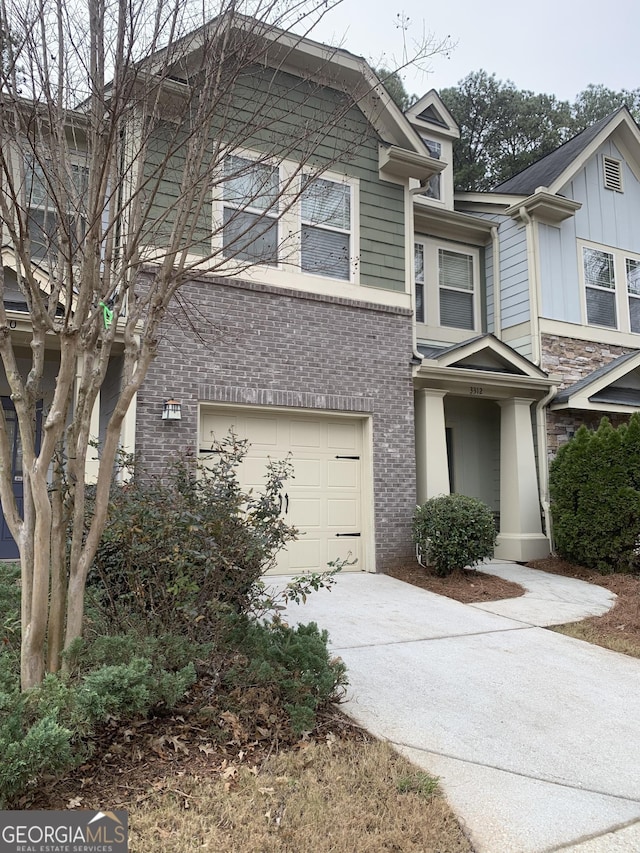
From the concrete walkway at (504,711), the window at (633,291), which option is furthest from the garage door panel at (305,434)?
the window at (633,291)

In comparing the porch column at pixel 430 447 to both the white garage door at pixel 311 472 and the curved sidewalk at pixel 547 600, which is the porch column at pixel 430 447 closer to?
the white garage door at pixel 311 472

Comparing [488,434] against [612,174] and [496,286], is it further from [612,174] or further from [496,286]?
[612,174]

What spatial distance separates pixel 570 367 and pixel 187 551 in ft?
29.3

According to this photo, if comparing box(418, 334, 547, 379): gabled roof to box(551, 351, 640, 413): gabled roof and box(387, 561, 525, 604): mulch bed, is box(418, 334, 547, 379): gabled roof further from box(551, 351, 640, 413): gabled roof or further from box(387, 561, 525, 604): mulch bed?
box(387, 561, 525, 604): mulch bed

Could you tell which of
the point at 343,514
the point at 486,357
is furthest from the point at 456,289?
the point at 343,514

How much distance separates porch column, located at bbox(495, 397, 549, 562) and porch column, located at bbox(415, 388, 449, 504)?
1418 millimetres

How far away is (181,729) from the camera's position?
123 inches

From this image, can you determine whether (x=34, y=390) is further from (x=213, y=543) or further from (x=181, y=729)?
(x=181, y=729)

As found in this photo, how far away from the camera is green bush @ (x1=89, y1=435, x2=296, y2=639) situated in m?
3.61

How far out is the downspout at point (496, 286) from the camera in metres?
11.1

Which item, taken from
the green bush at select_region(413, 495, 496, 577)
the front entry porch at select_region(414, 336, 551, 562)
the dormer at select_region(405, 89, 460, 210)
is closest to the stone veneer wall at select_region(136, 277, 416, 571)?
the front entry porch at select_region(414, 336, 551, 562)

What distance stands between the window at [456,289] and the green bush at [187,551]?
7.82 meters

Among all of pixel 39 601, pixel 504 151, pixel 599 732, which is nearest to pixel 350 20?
pixel 39 601

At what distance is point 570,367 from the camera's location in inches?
417
